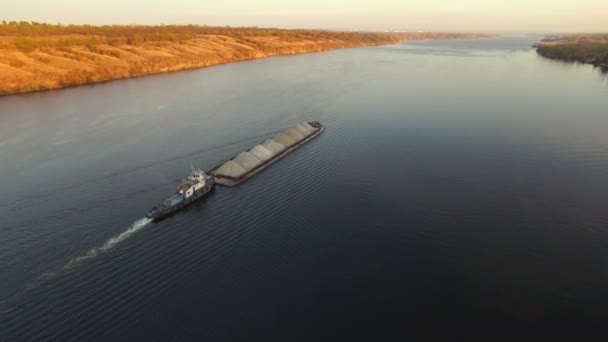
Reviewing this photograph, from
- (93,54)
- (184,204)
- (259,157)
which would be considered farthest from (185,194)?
(93,54)

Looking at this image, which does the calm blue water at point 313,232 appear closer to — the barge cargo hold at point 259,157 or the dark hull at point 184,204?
the dark hull at point 184,204

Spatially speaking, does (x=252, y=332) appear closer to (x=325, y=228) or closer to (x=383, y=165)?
(x=325, y=228)

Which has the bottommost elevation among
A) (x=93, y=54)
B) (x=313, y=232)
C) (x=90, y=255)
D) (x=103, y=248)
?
(x=90, y=255)

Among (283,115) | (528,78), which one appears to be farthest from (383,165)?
(528,78)

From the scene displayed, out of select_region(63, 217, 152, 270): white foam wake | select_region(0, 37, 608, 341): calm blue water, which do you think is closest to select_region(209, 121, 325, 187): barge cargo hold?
select_region(0, 37, 608, 341): calm blue water

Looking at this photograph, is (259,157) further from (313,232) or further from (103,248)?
(103,248)

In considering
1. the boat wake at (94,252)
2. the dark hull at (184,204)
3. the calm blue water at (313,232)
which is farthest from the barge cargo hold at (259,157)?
the boat wake at (94,252)

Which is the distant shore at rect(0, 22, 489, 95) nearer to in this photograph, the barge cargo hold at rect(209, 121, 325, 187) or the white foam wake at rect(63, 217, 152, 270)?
the barge cargo hold at rect(209, 121, 325, 187)
